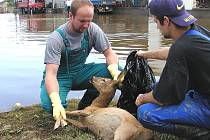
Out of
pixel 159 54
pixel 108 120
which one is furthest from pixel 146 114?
pixel 159 54

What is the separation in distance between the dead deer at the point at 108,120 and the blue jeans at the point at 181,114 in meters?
0.24

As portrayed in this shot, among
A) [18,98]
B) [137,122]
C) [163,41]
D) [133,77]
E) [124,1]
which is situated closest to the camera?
[137,122]

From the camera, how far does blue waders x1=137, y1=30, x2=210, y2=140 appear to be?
12.7 feet

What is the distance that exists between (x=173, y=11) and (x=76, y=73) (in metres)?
2.10

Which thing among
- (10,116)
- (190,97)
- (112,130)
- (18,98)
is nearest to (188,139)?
(190,97)

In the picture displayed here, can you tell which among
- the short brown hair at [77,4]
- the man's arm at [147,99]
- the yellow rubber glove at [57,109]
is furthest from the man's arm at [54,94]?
the man's arm at [147,99]

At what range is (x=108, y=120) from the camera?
447cm

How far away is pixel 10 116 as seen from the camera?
228 inches

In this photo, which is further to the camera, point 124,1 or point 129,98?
point 124,1

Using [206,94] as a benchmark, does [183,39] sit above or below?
above

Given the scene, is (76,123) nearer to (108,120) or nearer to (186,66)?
(108,120)

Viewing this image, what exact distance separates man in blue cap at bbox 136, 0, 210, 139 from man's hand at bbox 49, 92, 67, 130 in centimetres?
95

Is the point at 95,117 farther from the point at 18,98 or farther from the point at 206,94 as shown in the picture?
the point at 18,98

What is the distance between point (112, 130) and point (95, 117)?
0.32m
